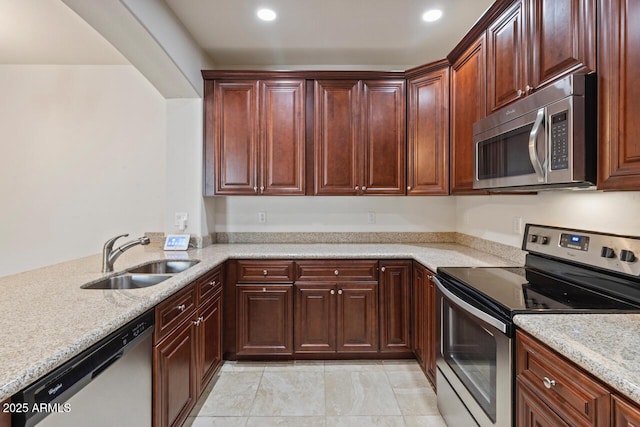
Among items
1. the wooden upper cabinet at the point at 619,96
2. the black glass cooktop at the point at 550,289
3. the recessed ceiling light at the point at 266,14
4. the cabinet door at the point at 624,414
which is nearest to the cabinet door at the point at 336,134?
the recessed ceiling light at the point at 266,14

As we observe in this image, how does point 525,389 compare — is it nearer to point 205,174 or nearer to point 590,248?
point 590,248

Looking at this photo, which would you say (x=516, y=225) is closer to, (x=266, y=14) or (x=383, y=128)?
(x=383, y=128)

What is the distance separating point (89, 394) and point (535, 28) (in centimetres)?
249

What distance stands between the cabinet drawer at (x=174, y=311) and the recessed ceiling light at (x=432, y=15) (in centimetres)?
254

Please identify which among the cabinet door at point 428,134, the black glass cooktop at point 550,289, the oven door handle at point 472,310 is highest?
the cabinet door at point 428,134

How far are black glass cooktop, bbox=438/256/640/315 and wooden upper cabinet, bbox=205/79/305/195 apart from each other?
1.66 m

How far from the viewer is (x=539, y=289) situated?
4.99 ft

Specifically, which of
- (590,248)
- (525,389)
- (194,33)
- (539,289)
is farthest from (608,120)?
(194,33)

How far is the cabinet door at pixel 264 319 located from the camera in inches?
102

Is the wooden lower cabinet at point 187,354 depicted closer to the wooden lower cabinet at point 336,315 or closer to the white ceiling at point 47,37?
the wooden lower cabinet at point 336,315

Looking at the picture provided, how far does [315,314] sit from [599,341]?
1.92 m

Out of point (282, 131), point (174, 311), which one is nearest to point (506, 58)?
point (282, 131)

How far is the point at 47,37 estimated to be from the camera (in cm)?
258

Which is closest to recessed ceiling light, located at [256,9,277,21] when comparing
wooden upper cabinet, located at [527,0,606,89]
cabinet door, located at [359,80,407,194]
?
cabinet door, located at [359,80,407,194]
